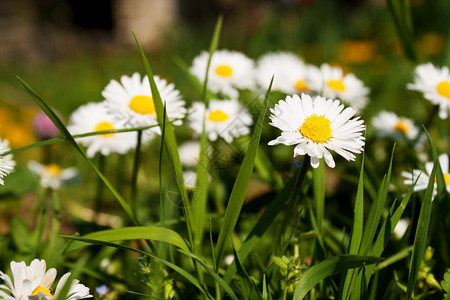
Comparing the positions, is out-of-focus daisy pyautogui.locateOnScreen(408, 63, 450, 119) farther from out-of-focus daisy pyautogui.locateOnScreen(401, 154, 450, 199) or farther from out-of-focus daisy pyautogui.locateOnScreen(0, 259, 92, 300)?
out-of-focus daisy pyautogui.locateOnScreen(0, 259, 92, 300)

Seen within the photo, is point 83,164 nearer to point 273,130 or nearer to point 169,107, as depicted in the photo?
point 273,130

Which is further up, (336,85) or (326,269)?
(336,85)

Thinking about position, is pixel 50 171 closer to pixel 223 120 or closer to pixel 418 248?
pixel 223 120

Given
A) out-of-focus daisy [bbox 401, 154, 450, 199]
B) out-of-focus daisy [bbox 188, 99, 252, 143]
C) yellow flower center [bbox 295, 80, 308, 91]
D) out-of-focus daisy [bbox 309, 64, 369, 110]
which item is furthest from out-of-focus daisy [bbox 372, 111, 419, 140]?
out-of-focus daisy [bbox 188, 99, 252, 143]

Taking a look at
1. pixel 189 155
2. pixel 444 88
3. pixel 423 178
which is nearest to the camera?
pixel 423 178

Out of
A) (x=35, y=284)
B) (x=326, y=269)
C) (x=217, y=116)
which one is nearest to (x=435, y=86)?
(x=217, y=116)
